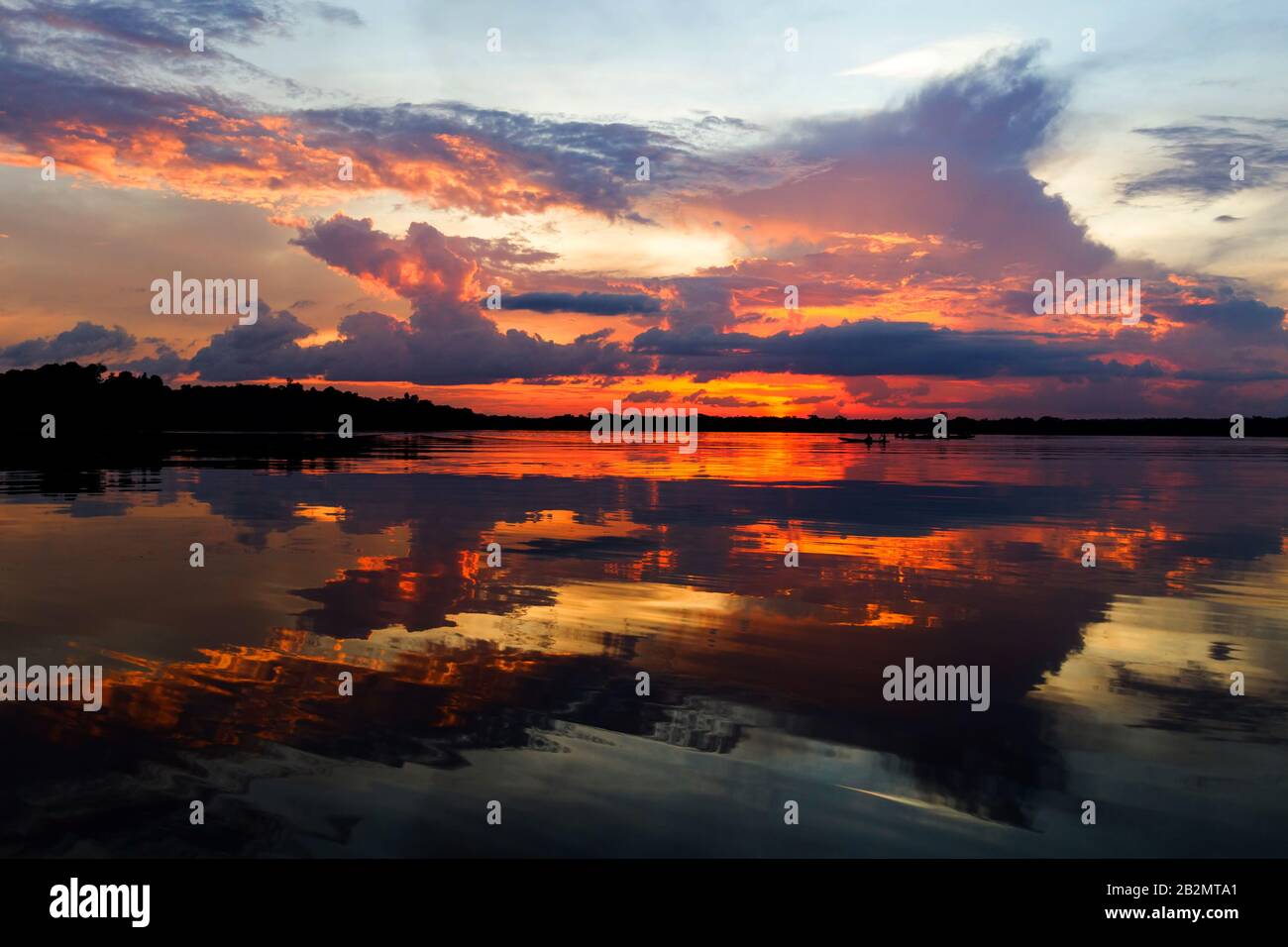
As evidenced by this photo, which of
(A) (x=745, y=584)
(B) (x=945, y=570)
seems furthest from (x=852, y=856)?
(B) (x=945, y=570)

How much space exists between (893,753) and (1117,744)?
2.93 m

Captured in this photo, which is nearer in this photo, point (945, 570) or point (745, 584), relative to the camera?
point (745, 584)

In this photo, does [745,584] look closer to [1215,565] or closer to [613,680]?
[613,680]

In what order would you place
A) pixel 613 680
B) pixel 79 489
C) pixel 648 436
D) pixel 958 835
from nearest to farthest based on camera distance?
1. pixel 958 835
2. pixel 613 680
3. pixel 79 489
4. pixel 648 436

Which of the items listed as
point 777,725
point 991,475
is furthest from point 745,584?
point 991,475

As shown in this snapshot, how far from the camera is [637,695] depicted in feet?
41.7

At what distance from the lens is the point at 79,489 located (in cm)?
4403

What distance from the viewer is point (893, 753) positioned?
35.1 ft

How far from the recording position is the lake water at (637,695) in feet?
28.9

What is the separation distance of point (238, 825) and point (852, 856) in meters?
5.97

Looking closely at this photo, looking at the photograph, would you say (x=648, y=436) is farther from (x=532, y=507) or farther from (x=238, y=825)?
(x=238, y=825)

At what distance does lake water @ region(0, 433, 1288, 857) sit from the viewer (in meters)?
8.80
